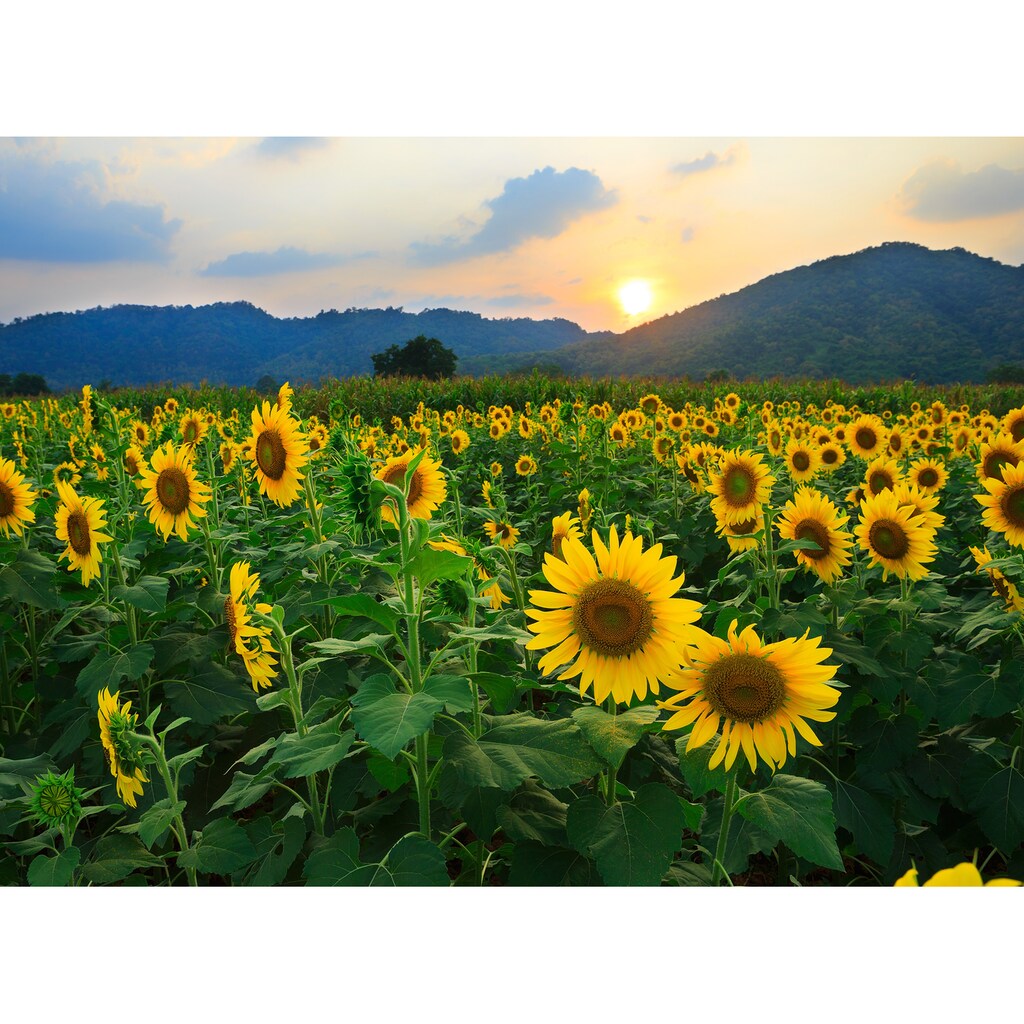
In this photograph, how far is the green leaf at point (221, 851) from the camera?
1.53 meters

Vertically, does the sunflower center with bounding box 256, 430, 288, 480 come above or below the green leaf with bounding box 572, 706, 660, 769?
above

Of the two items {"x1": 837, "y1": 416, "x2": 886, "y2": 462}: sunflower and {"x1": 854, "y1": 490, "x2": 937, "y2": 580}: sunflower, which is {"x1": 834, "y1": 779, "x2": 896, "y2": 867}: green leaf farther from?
{"x1": 837, "y1": 416, "x2": 886, "y2": 462}: sunflower

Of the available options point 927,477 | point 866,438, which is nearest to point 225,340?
point 866,438

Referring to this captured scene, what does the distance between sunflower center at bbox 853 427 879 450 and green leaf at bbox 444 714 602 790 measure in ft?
13.2

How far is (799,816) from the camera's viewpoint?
1253mm

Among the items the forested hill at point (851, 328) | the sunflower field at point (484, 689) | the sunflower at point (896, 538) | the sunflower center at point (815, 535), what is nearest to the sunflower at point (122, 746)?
the sunflower field at point (484, 689)

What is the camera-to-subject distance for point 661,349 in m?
23.2

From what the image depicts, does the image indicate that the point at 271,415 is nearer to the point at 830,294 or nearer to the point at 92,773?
the point at 92,773

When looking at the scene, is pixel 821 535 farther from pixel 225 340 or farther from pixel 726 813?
pixel 225 340

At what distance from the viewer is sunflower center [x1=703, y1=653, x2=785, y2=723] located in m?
1.23

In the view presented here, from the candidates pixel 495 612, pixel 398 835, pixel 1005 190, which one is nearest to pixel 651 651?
pixel 495 612

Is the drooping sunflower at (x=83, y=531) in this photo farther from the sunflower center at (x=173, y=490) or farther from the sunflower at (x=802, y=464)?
the sunflower at (x=802, y=464)

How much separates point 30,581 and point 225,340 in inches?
716

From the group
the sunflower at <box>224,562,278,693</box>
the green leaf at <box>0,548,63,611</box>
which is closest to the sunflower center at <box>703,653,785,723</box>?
the sunflower at <box>224,562,278,693</box>
